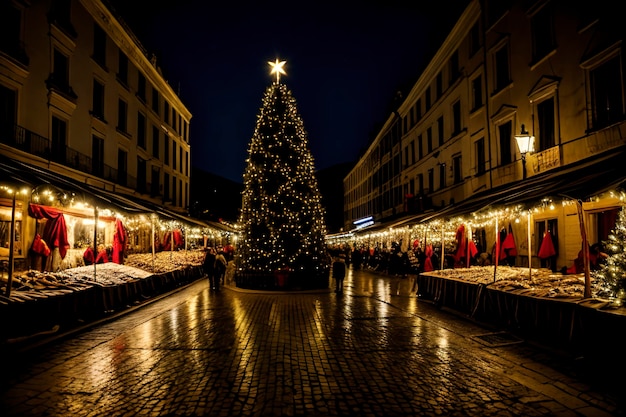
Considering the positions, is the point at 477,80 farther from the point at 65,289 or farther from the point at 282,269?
the point at 65,289

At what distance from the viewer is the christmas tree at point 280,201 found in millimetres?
17828

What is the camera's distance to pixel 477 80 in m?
20.8

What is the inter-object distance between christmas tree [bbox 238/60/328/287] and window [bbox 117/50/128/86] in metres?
12.9

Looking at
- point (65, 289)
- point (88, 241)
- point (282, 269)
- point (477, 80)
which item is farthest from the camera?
point (477, 80)

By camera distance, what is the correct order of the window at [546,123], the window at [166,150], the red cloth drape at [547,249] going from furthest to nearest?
the window at [166,150], the window at [546,123], the red cloth drape at [547,249]

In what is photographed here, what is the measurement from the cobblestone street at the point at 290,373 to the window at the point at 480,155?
1187 centimetres

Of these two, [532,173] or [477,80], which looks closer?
[532,173]

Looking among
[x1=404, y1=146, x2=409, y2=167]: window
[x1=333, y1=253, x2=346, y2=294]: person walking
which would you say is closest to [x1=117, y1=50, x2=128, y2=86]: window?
[x1=333, y1=253, x2=346, y2=294]: person walking

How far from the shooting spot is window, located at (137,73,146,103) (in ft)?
96.6

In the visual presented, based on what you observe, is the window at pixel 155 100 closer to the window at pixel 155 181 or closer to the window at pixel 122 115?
the window at pixel 155 181

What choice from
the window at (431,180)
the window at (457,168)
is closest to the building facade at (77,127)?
the window at (457,168)

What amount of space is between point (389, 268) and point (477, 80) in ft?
39.6

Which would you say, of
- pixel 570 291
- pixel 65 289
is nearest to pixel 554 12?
pixel 570 291

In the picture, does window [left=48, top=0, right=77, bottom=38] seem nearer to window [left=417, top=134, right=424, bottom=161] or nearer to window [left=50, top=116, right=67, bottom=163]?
window [left=50, top=116, right=67, bottom=163]
